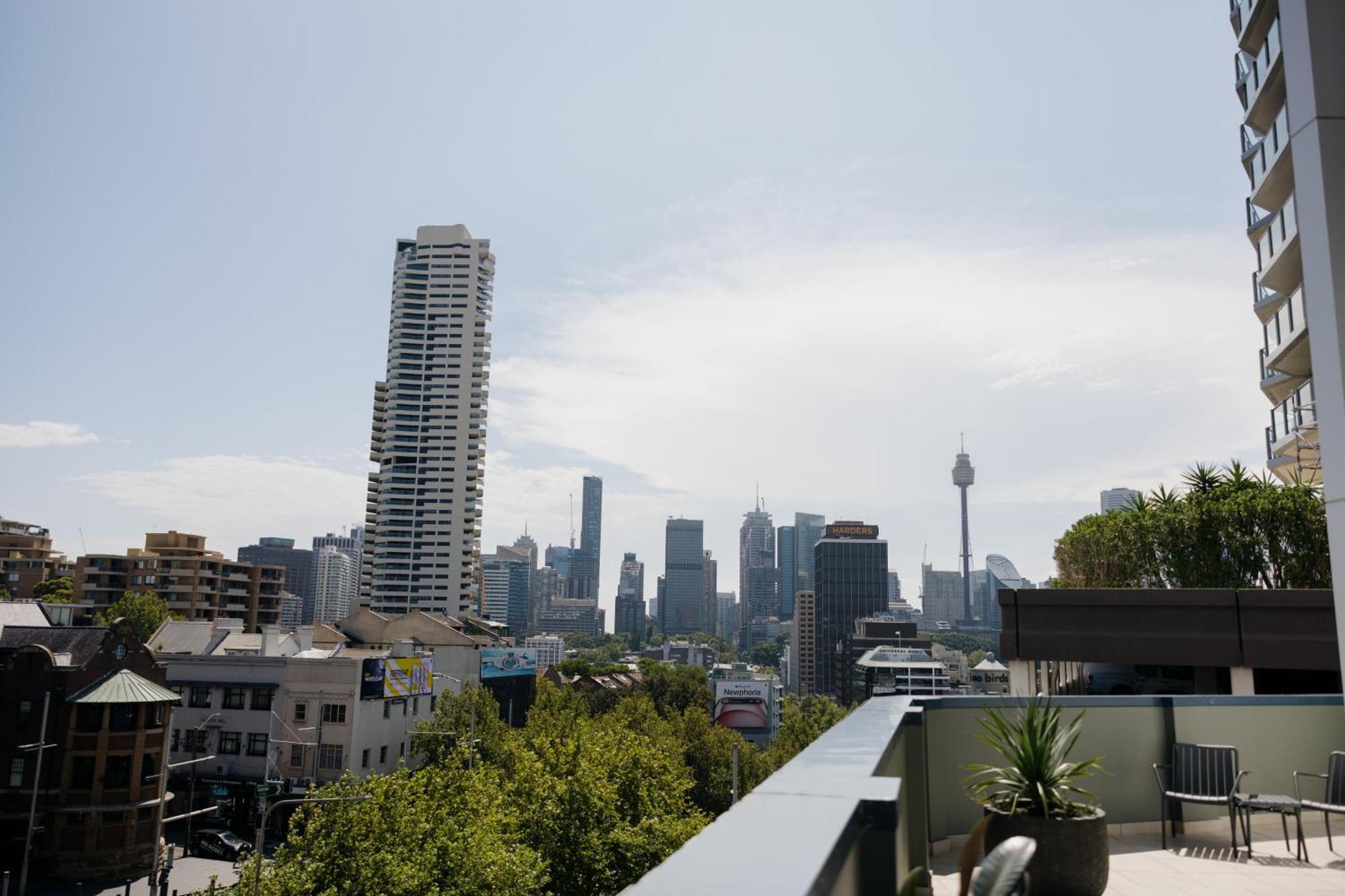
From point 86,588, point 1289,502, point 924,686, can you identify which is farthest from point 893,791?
point 924,686

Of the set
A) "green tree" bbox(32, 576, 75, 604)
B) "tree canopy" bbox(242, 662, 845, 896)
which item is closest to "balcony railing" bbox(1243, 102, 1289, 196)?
"tree canopy" bbox(242, 662, 845, 896)

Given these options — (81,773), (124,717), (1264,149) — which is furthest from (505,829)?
(1264,149)

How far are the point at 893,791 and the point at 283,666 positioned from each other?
52458 mm

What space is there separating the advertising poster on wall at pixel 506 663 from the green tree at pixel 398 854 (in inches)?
1669

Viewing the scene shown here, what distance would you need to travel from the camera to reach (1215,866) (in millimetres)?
6680

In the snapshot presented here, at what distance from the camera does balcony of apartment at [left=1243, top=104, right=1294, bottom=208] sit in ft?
71.6

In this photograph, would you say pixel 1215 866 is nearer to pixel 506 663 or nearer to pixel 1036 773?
pixel 1036 773

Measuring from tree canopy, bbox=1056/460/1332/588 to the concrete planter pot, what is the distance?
70.4 ft

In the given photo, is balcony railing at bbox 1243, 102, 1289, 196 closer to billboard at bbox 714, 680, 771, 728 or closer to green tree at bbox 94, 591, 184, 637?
green tree at bbox 94, 591, 184, 637

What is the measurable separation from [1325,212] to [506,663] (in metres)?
68.5

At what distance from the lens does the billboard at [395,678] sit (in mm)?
48438

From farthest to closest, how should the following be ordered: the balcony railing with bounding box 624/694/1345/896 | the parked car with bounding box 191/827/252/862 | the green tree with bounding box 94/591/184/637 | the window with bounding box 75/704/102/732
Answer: the green tree with bounding box 94/591/184/637
the parked car with bounding box 191/827/252/862
the window with bounding box 75/704/102/732
the balcony railing with bounding box 624/694/1345/896

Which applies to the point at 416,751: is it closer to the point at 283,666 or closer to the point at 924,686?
the point at 283,666

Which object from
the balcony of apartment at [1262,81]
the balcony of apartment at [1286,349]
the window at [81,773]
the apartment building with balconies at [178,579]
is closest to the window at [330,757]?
the window at [81,773]
